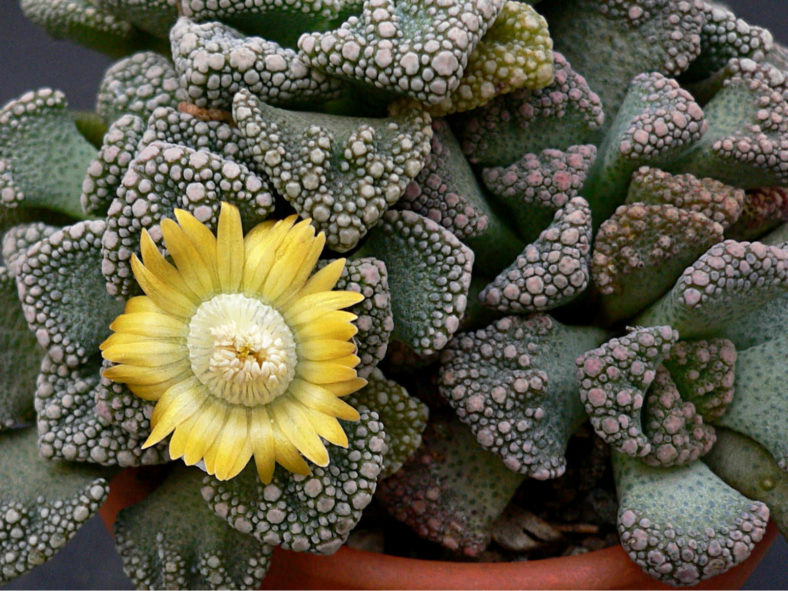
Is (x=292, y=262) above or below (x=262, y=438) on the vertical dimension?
above

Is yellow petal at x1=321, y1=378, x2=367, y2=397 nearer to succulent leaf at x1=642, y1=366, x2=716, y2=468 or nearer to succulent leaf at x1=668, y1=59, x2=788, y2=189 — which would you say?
succulent leaf at x1=642, y1=366, x2=716, y2=468

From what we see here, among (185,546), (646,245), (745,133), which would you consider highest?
(745,133)

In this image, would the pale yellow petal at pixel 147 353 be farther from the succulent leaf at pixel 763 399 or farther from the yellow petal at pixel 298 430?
the succulent leaf at pixel 763 399

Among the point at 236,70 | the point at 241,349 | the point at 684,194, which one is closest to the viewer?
the point at 241,349

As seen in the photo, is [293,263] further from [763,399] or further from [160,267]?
[763,399]

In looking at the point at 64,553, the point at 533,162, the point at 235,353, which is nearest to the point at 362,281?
the point at 235,353

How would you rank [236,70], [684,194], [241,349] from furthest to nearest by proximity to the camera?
1. [684,194]
2. [236,70]
3. [241,349]

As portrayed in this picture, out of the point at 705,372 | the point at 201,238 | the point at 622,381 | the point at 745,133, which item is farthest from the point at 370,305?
the point at 745,133

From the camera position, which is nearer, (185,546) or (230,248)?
(230,248)
